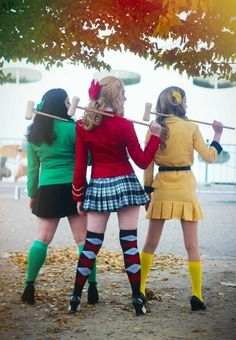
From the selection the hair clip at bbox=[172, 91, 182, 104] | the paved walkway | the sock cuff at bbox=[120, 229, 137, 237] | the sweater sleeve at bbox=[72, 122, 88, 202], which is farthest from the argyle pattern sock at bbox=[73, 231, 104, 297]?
the paved walkway

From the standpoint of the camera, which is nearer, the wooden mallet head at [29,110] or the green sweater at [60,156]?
the wooden mallet head at [29,110]

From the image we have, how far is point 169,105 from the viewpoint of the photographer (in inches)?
134

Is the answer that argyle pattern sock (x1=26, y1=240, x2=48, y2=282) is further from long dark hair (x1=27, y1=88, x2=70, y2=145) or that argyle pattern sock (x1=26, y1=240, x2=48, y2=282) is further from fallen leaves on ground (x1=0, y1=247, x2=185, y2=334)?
long dark hair (x1=27, y1=88, x2=70, y2=145)

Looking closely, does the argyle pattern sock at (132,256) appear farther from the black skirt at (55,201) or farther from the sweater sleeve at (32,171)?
the sweater sleeve at (32,171)

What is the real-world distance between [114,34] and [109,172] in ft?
4.06

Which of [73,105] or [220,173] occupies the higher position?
[73,105]

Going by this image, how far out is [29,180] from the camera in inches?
146

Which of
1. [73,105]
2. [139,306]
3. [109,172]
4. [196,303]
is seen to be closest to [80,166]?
[109,172]

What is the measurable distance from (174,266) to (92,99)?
2.05 meters

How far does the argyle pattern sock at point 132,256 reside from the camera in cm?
331

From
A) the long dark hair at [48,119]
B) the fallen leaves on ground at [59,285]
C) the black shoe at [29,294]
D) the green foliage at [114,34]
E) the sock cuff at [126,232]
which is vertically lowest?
the fallen leaves on ground at [59,285]

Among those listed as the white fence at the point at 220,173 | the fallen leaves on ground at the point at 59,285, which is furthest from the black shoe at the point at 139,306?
the white fence at the point at 220,173

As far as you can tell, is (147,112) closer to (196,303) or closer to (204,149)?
(204,149)

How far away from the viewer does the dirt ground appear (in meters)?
3.12
